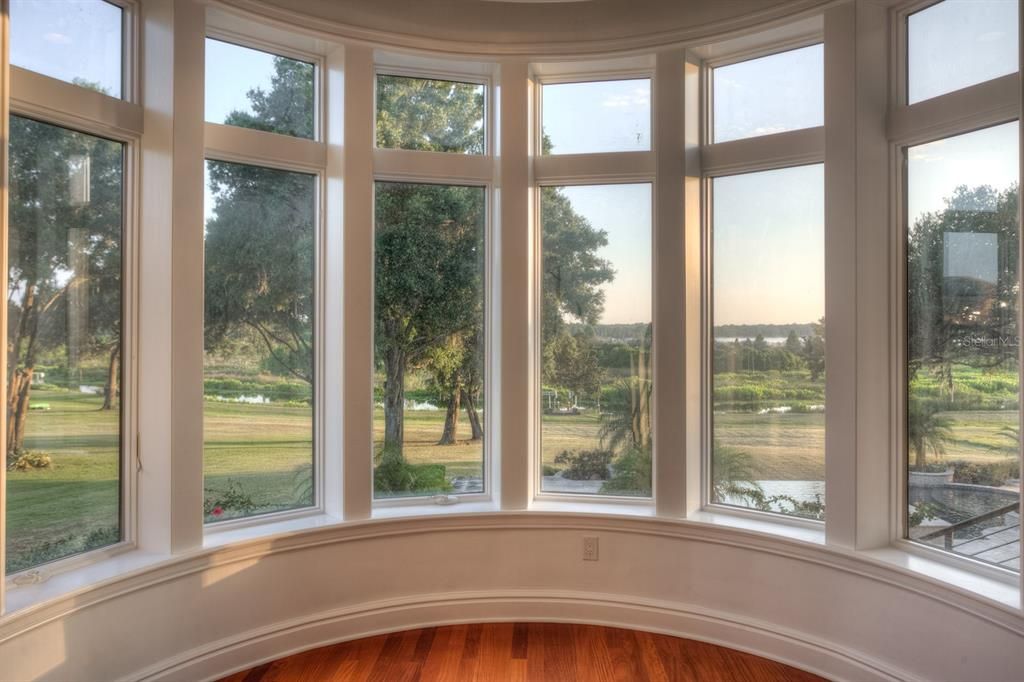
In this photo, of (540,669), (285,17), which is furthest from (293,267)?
(540,669)

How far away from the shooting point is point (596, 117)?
3.74m

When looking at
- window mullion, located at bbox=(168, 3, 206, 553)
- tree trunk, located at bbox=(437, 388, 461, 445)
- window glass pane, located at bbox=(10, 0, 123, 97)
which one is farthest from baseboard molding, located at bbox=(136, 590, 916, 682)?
window glass pane, located at bbox=(10, 0, 123, 97)

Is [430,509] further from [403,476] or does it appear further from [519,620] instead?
[519,620]

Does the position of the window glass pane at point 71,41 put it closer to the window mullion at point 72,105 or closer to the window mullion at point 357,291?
the window mullion at point 72,105

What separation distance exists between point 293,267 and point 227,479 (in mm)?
1037

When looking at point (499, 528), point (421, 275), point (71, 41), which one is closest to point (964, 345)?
point (499, 528)

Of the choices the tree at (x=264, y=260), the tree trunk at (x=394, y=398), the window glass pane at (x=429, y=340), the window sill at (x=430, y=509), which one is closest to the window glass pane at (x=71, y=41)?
the tree at (x=264, y=260)

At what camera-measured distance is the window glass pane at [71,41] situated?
2486 millimetres

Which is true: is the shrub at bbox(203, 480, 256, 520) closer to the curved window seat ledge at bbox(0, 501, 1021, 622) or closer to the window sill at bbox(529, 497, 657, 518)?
the curved window seat ledge at bbox(0, 501, 1021, 622)

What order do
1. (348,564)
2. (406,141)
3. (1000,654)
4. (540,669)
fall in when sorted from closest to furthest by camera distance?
1. (1000,654)
2. (540,669)
3. (348,564)
4. (406,141)

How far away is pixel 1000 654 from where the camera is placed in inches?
94.6

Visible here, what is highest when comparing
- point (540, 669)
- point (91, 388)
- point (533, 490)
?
point (91, 388)

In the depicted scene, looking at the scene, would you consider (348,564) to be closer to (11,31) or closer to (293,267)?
(293,267)

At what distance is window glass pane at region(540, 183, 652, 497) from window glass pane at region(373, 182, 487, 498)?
0.37 m
